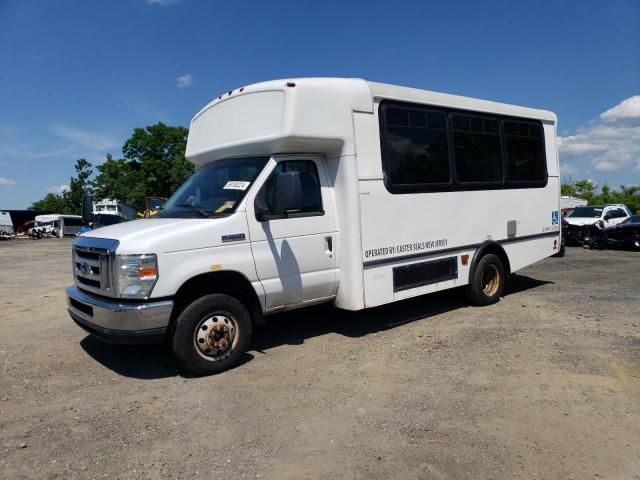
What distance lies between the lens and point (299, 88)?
541cm

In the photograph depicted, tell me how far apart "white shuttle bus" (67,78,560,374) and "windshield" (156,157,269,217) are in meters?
0.02

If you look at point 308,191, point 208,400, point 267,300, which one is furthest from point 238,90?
point 208,400

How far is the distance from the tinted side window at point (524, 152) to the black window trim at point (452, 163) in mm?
54

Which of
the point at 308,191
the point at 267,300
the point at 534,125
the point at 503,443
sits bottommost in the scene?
the point at 503,443

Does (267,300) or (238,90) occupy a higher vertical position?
(238,90)

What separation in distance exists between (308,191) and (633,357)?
3.97m

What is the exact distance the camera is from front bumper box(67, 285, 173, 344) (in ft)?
15.0

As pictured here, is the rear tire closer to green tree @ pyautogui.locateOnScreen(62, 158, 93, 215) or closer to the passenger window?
the passenger window

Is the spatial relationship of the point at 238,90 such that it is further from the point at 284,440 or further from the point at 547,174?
the point at 547,174

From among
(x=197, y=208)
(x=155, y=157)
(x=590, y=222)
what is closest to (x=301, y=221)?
(x=197, y=208)

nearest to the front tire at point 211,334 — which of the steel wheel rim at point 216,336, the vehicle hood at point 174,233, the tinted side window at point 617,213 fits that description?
the steel wheel rim at point 216,336

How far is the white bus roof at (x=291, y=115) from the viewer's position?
541cm

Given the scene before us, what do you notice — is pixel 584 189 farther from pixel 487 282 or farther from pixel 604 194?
pixel 487 282

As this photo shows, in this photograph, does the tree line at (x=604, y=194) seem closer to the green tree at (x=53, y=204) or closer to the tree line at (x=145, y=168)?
the tree line at (x=145, y=168)
